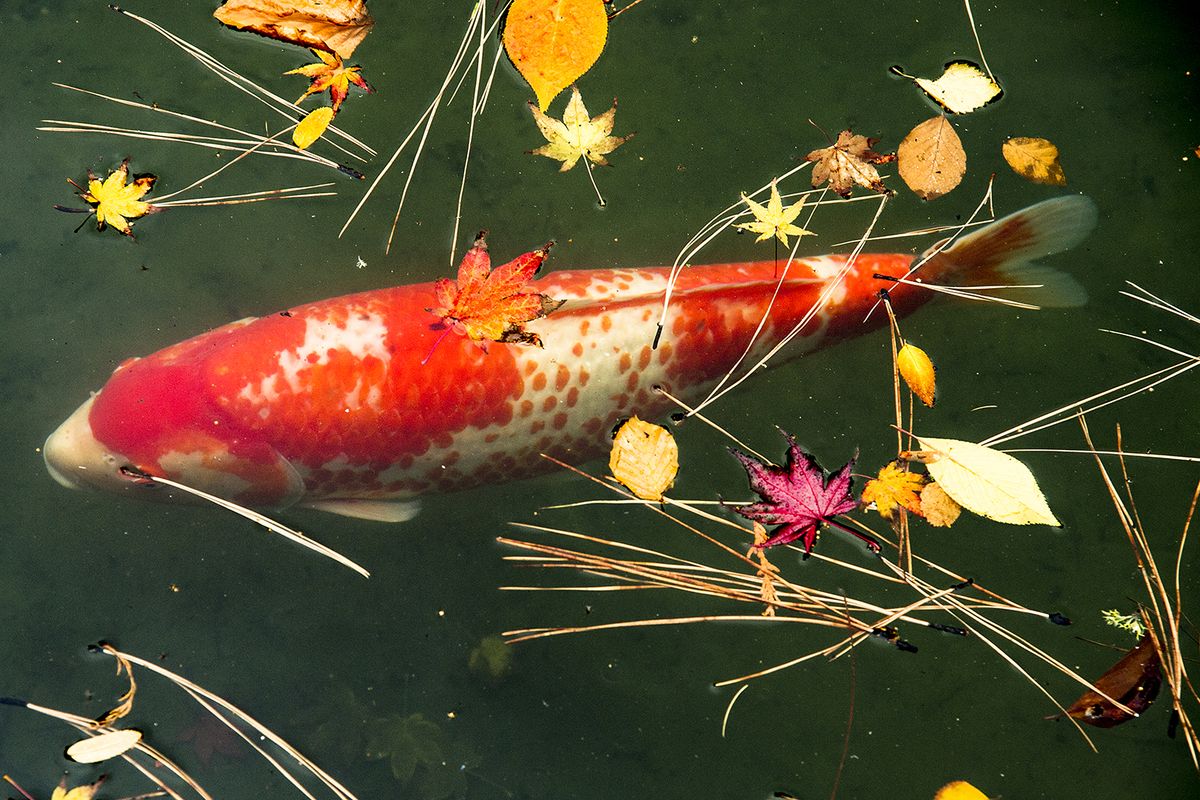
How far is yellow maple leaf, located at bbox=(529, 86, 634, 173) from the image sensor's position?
2.34 meters

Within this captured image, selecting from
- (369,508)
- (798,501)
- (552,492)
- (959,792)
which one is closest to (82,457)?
(369,508)

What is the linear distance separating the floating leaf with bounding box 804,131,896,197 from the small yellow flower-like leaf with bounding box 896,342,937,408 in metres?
0.48

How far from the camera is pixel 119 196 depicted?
91.5 inches

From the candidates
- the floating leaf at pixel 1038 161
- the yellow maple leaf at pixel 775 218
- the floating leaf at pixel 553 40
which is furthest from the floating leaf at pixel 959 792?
the floating leaf at pixel 553 40

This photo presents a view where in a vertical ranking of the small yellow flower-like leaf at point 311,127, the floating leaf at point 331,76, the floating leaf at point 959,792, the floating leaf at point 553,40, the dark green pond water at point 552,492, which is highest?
the floating leaf at point 553,40

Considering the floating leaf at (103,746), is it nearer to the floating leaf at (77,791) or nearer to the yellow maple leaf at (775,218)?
the floating leaf at (77,791)

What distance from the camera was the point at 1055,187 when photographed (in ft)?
7.63

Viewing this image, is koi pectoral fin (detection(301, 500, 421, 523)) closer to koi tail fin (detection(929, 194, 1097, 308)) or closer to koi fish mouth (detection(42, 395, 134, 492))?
koi fish mouth (detection(42, 395, 134, 492))

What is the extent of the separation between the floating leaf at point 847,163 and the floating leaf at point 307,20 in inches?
54.6

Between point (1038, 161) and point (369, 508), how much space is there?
2191 millimetres

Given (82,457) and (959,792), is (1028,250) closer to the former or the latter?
(959,792)

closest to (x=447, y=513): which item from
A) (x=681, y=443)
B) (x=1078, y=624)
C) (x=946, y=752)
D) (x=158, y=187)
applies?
(x=681, y=443)

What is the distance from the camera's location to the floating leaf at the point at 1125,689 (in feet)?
7.23

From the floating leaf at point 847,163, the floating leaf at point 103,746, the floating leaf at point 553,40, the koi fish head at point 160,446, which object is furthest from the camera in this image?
the floating leaf at point 847,163
